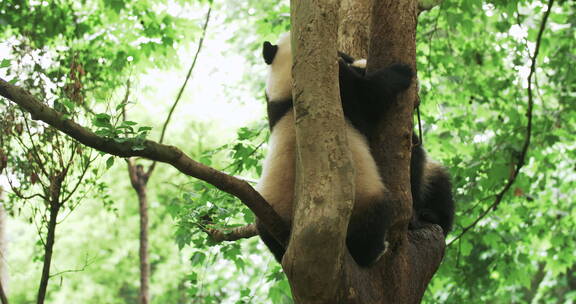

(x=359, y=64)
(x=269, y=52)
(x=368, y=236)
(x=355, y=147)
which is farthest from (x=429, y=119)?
(x=368, y=236)

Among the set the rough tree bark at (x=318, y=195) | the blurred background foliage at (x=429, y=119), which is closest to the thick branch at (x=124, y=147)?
the rough tree bark at (x=318, y=195)

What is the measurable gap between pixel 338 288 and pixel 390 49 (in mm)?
1378

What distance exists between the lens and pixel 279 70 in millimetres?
3730

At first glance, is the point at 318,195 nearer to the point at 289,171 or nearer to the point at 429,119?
the point at 289,171

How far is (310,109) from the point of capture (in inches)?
92.2

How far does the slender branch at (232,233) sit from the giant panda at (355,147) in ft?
0.39

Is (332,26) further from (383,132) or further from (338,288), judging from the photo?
(338,288)

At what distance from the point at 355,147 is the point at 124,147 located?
1.45 metres

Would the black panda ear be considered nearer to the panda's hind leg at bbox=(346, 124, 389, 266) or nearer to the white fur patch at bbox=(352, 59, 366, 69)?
the white fur patch at bbox=(352, 59, 366, 69)

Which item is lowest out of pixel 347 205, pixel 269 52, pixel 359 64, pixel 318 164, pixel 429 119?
pixel 347 205

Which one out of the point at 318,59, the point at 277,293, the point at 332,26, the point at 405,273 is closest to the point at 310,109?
the point at 318,59

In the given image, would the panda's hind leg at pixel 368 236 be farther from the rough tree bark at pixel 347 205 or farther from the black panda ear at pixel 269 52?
the black panda ear at pixel 269 52

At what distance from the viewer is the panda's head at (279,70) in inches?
140

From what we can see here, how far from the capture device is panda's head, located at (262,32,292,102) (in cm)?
355
